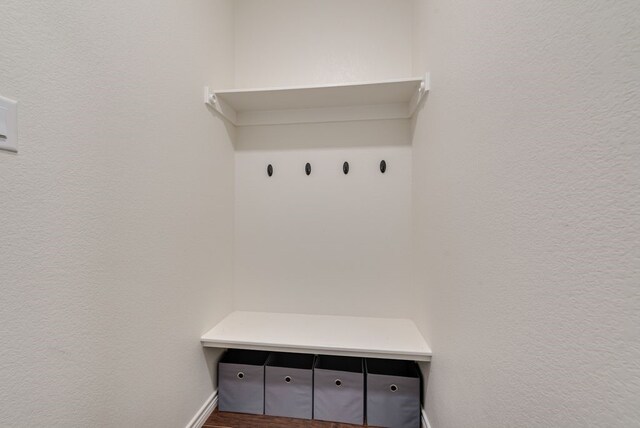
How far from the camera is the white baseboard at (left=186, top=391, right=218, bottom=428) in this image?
128 centimetres

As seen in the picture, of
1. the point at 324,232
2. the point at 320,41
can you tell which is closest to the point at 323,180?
the point at 324,232

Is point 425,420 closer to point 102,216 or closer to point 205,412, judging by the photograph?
point 205,412

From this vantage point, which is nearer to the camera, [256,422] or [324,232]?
[256,422]

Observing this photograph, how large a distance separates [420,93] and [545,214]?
42.1 inches

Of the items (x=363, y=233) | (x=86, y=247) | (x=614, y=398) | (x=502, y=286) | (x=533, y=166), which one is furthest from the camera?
(x=363, y=233)

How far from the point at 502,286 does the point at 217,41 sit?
1885 mm

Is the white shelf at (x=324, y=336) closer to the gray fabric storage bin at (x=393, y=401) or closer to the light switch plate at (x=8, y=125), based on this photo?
the gray fabric storage bin at (x=393, y=401)

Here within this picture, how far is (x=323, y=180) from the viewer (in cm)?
173

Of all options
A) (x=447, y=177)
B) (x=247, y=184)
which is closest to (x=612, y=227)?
(x=447, y=177)

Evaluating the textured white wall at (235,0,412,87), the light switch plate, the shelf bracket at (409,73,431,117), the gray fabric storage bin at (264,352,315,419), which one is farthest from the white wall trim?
the textured white wall at (235,0,412,87)

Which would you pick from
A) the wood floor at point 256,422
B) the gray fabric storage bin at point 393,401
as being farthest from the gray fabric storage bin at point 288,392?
the gray fabric storage bin at point 393,401

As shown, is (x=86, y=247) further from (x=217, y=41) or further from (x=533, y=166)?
(x=217, y=41)

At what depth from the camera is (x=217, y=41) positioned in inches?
61.0

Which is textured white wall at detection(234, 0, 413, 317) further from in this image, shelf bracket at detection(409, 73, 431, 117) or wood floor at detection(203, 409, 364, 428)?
wood floor at detection(203, 409, 364, 428)
